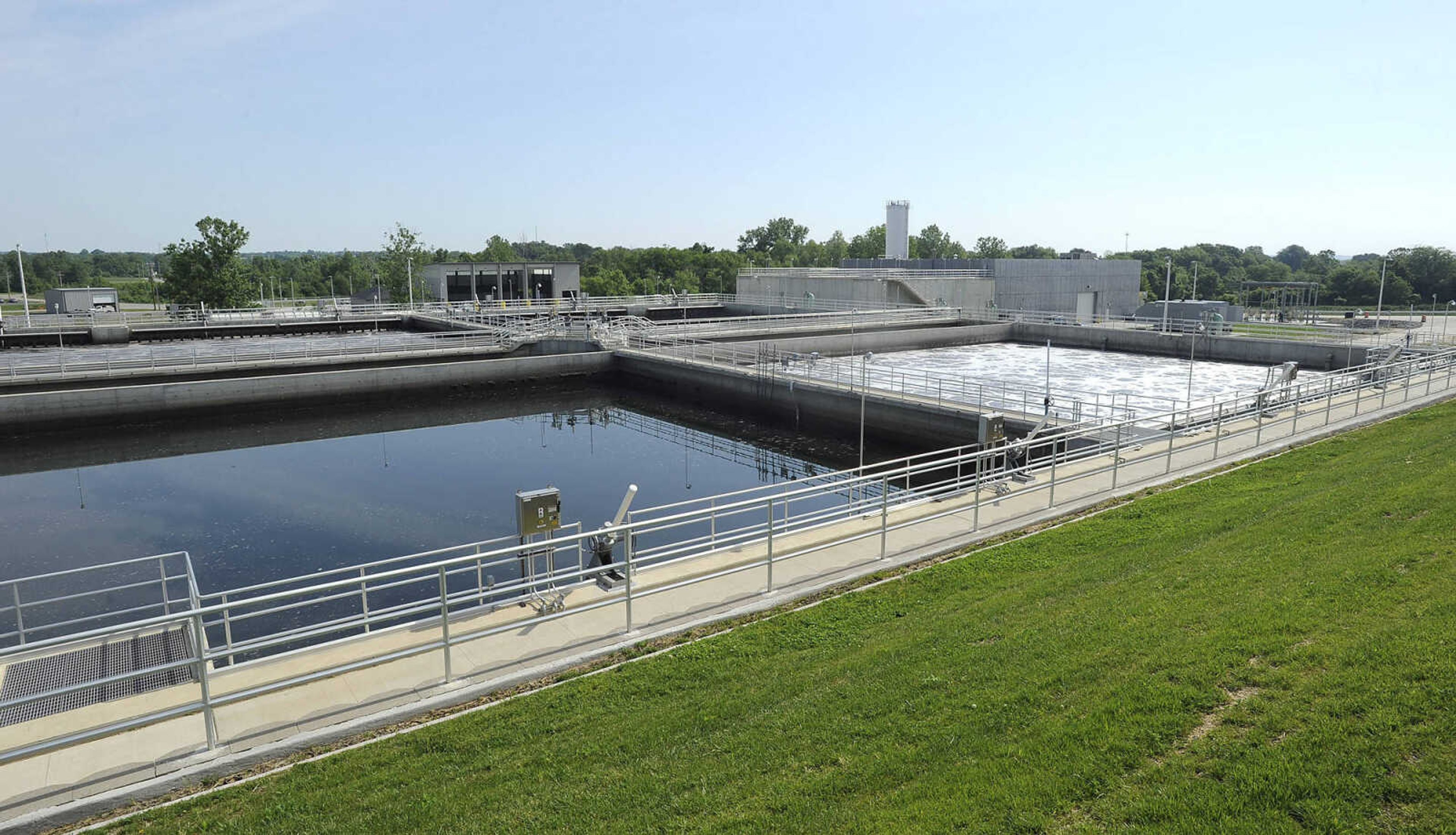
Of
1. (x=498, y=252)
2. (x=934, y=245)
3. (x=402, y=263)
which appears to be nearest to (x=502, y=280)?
(x=402, y=263)

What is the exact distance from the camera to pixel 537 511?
11.4 metres

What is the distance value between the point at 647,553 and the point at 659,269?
371 feet

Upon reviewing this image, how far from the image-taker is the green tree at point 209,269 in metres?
71.2

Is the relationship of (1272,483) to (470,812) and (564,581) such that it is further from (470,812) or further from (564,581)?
(470,812)

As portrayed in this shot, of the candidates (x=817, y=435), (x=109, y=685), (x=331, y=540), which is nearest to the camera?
(x=109, y=685)

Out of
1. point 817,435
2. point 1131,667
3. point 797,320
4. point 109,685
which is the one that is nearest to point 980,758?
point 1131,667

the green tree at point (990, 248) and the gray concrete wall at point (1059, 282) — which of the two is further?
the green tree at point (990, 248)

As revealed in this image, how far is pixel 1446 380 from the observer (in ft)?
85.8

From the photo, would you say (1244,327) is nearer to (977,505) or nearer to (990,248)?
(977,505)

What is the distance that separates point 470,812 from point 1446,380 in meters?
30.3

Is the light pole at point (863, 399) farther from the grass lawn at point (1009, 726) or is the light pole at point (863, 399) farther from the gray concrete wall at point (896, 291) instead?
the gray concrete wall at point (896, 291)

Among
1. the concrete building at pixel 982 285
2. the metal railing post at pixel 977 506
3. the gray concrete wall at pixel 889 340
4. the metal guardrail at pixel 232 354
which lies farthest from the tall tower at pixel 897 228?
the metal railing post at pixel 977 506

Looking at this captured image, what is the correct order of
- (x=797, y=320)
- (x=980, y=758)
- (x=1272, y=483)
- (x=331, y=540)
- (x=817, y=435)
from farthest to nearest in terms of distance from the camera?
(x=797, y=320) < (x=817, y=435) < (x=331, y=540) < (x=1272, y=483) < (x=980, y=758)

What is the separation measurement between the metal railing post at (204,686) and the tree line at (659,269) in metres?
70.7
